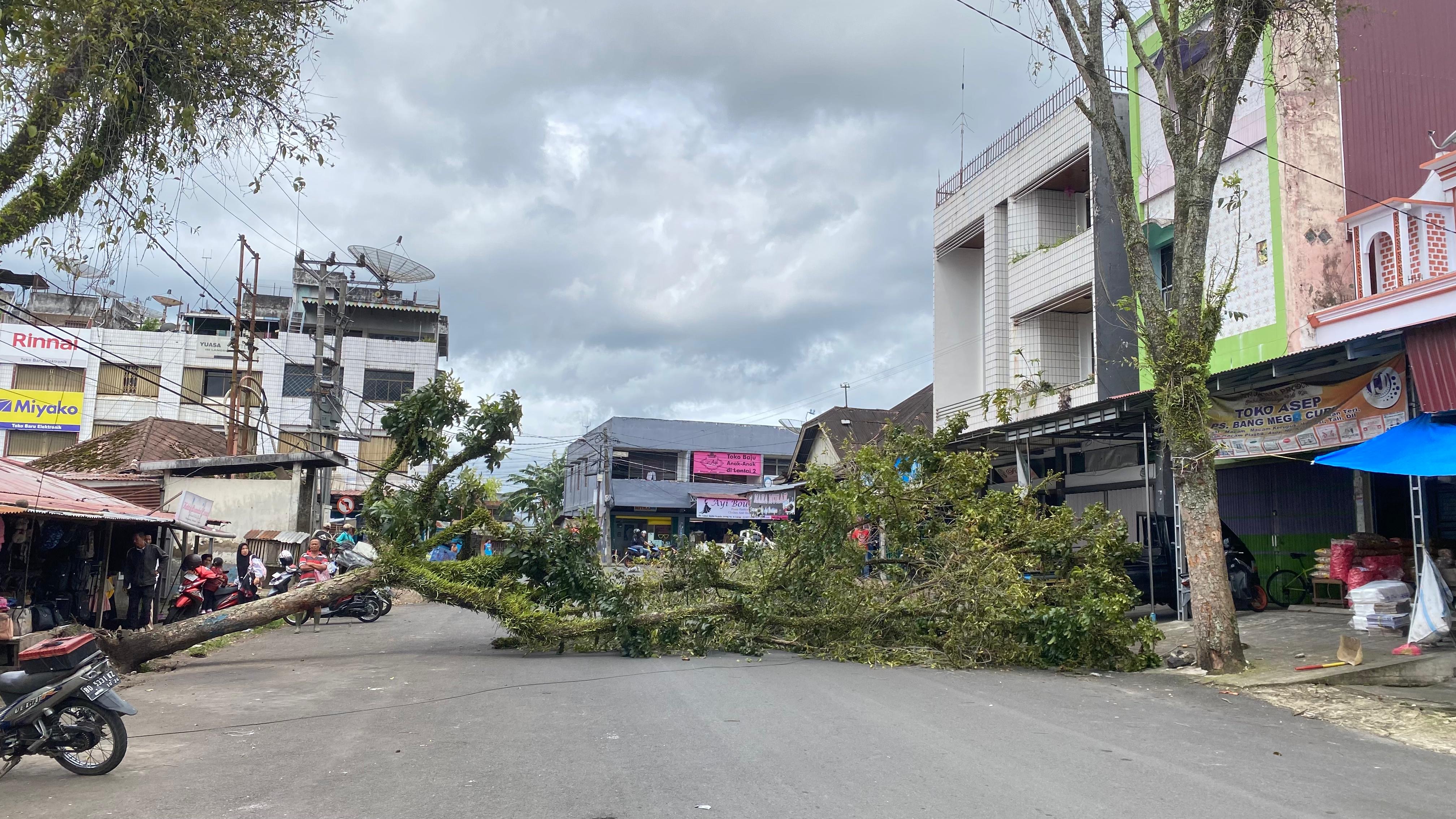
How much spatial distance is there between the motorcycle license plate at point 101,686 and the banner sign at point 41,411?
146ft

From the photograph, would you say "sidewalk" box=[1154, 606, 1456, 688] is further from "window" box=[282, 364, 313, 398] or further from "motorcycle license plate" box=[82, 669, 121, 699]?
"window" box=[282, 364, 313, 398]

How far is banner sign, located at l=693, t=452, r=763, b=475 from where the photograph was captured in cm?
5831

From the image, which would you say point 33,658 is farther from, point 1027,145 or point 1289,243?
point 1027,145

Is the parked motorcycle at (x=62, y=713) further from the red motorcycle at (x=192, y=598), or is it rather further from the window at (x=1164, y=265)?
the window at (x=1164, y=265)

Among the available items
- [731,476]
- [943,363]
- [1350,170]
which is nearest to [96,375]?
[731,476]

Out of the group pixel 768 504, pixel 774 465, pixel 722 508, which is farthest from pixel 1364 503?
pixel 774 465

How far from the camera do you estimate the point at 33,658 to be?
20.7 ft

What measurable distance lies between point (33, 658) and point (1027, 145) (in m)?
22.6

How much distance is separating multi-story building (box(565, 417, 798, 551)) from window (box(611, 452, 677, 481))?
45 mm

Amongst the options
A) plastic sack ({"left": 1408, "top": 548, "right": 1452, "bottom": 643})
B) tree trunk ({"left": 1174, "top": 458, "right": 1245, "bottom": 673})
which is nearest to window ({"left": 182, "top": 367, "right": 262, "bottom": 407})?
tree trunk ({"left": 1174, "top": 458, "right": 1245, "bottom": 673})

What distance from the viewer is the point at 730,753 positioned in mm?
6652

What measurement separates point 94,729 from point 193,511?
487 inches

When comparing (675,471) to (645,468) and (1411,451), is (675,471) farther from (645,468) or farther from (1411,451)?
(1411,451)

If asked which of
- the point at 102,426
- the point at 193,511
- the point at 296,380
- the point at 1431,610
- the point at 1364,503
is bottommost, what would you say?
the point at 1431,610
